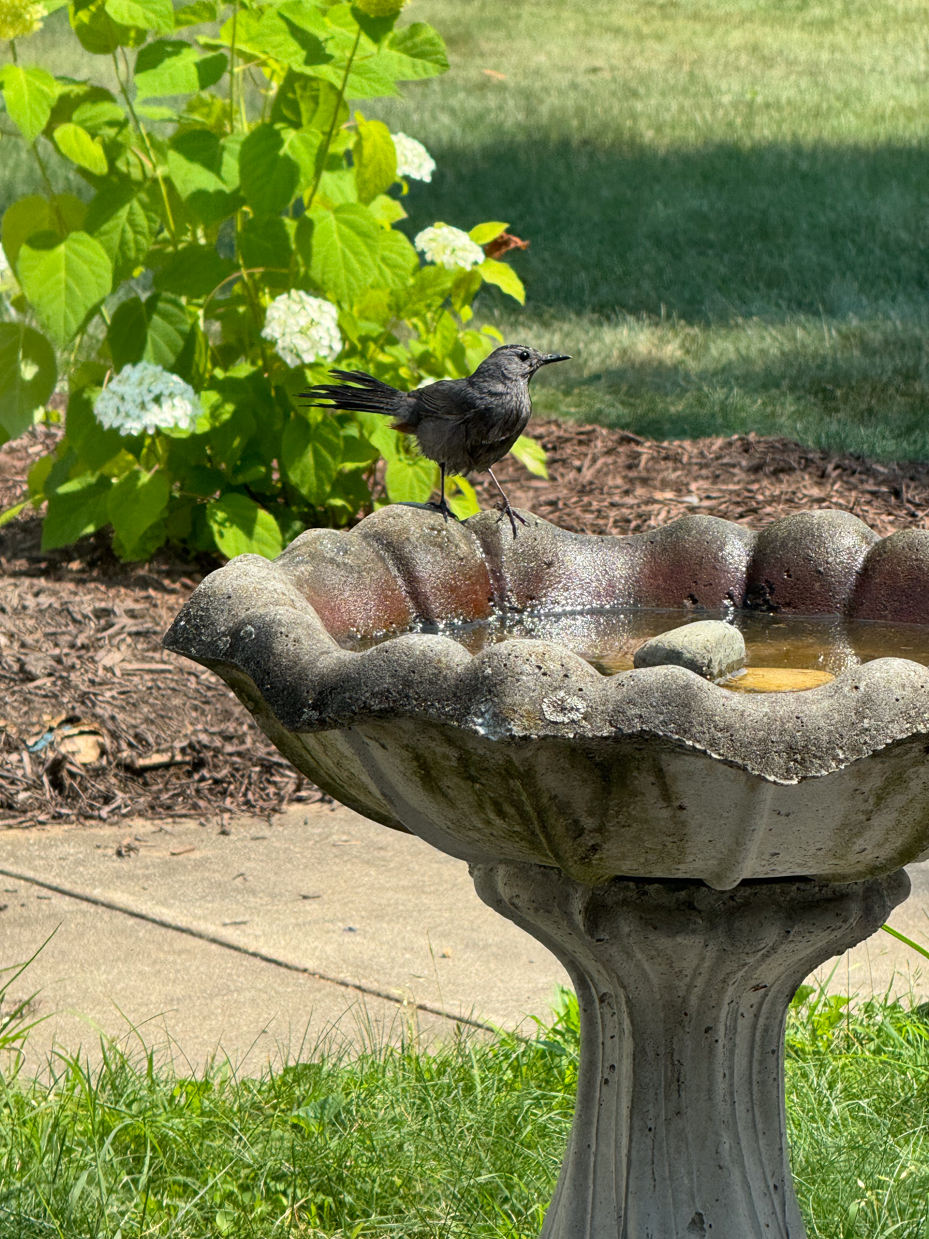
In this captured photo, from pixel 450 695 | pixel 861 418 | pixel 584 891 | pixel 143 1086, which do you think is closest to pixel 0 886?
pixel 143 1086

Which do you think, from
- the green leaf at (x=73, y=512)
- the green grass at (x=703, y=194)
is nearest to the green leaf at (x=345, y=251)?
the green leaf at (x=73, y=512)

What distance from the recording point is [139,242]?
4641 millimetres

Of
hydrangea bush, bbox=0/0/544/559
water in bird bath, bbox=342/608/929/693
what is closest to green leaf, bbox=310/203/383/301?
hydrangea bush, bbox=0/0/544/559

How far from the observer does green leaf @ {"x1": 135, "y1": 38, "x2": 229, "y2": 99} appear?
452 cm

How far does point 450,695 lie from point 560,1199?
1.09m

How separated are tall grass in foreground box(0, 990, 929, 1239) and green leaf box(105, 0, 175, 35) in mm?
2951

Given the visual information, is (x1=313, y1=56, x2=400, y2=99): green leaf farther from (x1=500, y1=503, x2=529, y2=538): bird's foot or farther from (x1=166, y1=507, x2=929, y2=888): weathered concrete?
(x1=166, y1=507, x2=929, y2=888): weathered concrete

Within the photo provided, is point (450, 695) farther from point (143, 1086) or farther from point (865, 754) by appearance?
point (143, 1086)

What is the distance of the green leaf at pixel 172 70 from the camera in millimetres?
4516

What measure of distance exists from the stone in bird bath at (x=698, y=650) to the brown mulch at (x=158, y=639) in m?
2.54

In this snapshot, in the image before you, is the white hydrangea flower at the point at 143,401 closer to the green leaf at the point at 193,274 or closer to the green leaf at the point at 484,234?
the green leaf at the point at 193,274

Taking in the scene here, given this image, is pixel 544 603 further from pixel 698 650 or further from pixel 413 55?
pixel 413 55

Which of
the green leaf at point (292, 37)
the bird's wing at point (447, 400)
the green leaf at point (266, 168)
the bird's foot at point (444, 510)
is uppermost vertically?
the green leaf at point (292, 37)

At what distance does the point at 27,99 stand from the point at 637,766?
3.58 metres
